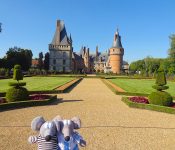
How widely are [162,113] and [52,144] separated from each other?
27.3 feet

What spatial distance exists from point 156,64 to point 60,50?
3475 centimetres

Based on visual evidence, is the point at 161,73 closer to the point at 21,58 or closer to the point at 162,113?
the point at 162,113

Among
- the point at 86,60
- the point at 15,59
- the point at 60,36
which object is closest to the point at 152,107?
the point at 15,59

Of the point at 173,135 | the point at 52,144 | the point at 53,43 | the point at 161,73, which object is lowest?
the point at 173,135

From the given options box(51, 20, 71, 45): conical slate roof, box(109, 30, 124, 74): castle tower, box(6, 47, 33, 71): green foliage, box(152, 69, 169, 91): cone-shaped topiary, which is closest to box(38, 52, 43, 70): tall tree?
box(51, 20, 71, 45): conical slate roof

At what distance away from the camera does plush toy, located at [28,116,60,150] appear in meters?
3.08

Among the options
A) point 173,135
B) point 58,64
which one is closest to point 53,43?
point 58,64

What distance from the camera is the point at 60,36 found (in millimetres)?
76125

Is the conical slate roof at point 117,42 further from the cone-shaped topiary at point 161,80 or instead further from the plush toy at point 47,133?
the plush toy at point 47,133

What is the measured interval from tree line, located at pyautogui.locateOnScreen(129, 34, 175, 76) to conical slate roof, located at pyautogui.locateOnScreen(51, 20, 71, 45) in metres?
26.2

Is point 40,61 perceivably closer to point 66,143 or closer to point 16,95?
point 16,95

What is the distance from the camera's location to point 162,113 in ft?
34.6

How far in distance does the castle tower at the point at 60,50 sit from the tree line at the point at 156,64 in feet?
79.9

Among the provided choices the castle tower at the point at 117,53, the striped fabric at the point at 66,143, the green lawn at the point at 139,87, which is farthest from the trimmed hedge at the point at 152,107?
the castle tower at the point at 117,53
